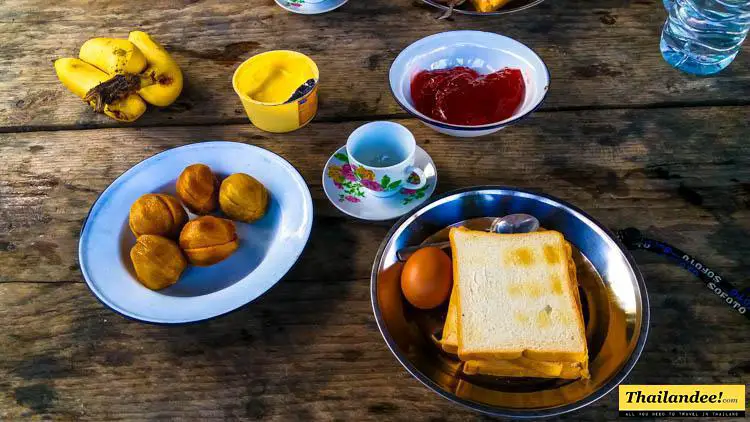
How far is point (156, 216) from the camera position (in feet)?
2.60

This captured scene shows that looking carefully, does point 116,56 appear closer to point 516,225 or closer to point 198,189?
point 198,189

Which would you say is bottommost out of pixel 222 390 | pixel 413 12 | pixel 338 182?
pixel 222 390

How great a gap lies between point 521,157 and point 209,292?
1.92 ft

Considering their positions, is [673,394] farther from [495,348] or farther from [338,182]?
[338,182]

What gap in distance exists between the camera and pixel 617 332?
2.31 feet

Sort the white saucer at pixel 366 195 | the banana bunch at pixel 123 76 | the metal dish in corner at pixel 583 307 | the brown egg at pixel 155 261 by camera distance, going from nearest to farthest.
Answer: the metal dish in corner at pixel 583 307 < the brown egg at pixel 155 261 < the white saucer at pixel 366 195 < the banana bunch at pixel 123 76

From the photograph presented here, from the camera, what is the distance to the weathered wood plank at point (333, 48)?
1038mm

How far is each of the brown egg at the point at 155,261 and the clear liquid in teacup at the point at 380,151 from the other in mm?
327

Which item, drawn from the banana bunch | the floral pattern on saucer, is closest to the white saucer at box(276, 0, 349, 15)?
the banana bunch

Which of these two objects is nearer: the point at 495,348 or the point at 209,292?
the point at 495,348

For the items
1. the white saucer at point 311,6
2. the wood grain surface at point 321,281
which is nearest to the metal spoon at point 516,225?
the wood grain surface at point 321,281

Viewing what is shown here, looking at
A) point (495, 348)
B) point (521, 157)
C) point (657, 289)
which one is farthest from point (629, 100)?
point (495, 348)

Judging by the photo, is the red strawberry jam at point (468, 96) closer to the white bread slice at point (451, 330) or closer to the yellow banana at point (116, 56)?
the white bread slice at point (451, 330)

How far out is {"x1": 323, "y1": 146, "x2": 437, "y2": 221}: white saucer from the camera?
2.83 feet
